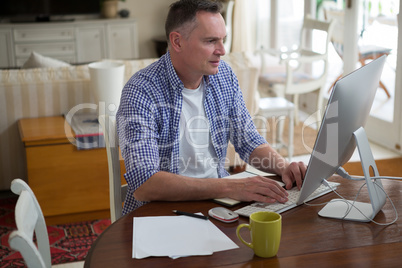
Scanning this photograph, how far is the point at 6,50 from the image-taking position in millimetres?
6246

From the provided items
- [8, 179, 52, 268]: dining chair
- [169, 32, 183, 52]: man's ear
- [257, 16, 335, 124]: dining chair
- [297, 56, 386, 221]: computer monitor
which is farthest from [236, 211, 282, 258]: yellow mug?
[257, 16, 335, 124]: dining chair

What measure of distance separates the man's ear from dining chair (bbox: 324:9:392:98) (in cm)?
270

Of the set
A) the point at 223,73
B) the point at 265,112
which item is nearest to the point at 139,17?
the point at 265,112

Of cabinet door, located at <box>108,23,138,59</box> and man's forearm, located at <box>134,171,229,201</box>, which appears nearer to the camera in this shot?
man's forearm, located at <box>134,171,229,201</box>

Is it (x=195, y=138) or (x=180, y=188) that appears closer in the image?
(x=180, y=188)

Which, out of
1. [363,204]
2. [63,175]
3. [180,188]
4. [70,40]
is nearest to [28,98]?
[63,175]

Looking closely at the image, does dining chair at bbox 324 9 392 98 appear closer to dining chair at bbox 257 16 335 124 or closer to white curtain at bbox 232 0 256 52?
dining chair at bbox 257 16 335 124

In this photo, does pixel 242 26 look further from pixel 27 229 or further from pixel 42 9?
pixel 27 229

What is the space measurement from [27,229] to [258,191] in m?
0.62

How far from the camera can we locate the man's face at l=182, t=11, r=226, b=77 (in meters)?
1.72

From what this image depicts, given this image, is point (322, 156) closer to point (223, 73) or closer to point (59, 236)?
point (223, 73)

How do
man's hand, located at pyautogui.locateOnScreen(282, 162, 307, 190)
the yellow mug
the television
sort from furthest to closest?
the television < man's hand, located at pyautogui.locateOnScreen(282, 162, 307, 190) < the yellow mug

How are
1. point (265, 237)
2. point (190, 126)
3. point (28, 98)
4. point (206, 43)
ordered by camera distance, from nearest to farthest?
point (265, 237) → point (206, 43) → point (190, 126) → point (28, 98)

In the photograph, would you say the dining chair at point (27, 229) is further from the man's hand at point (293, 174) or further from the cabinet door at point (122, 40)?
the cabinet door at point (122, 40)
